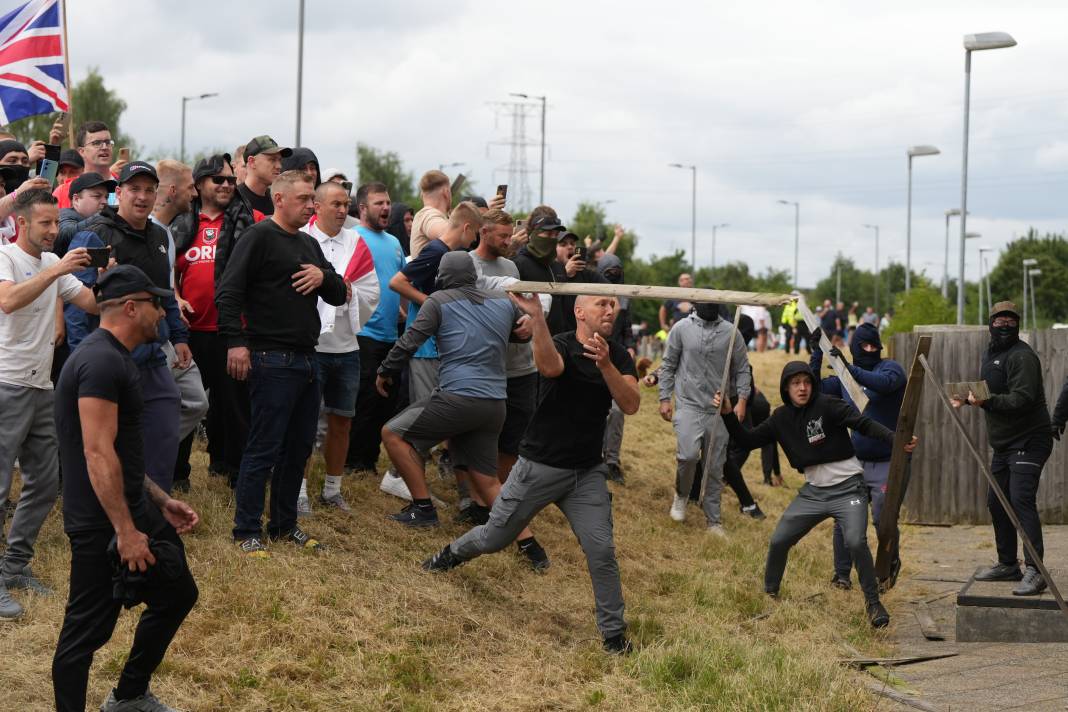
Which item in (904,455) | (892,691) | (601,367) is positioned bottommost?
(892,691)

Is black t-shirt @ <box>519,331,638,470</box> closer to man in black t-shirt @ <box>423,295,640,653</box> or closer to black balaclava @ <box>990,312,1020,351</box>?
man in black t-shirt @ <box>423,295,640,653</box>

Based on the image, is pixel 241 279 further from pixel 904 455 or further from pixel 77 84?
pixel 77 84

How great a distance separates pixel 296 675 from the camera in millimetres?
6453

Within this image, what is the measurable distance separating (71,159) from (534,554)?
15.2ft

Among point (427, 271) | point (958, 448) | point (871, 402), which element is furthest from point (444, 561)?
point (958, 448)

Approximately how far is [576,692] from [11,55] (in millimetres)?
7569

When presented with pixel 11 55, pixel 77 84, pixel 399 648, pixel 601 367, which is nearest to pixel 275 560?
pixel 399 648

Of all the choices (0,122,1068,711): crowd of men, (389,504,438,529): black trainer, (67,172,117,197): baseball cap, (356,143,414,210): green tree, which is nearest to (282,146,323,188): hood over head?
(0,122,1068,711): crowd of men

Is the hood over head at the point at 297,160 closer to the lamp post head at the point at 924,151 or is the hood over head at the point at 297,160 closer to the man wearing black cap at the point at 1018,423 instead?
the man wearing black cap at the point at 1018,423

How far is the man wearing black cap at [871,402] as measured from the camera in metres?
9.80

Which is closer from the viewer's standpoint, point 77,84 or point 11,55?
point 11,55

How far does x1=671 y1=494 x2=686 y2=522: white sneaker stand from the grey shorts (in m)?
3.53

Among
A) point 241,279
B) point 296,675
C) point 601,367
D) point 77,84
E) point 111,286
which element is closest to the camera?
point 111,286

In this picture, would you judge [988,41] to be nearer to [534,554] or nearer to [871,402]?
[871,402]
